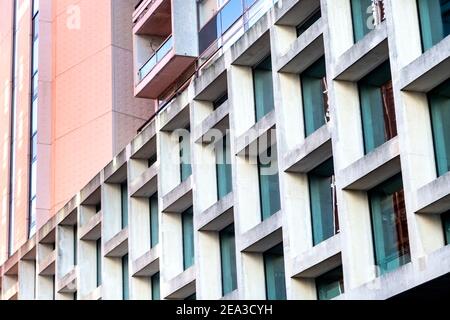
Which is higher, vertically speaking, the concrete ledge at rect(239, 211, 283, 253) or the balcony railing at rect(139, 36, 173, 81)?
the balcony railing at rect(139, 36, 173, 81)

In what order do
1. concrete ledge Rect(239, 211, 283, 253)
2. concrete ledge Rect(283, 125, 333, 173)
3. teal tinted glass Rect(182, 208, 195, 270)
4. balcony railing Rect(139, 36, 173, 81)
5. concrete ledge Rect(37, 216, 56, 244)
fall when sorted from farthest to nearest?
concrete ledge Rect(37, 216, 56, 244), balcony railing Rect(139, 36, 173, 81), teal tinted glass Rect(182, 208, 195, 270), concrete ledge Rect(239, 211, 283, 253), concrete ledge Rect(283, 125, 333, 173)

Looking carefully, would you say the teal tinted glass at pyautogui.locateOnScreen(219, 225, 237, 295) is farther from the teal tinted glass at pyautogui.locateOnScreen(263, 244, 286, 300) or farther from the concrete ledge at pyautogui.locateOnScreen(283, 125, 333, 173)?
the concrete ledge at pyautogui.locateOnScreen(283, 125, 333, 173)

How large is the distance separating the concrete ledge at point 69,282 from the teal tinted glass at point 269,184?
46.1 feet

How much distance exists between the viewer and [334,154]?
86.0 ft

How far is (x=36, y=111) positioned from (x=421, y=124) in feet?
95.4

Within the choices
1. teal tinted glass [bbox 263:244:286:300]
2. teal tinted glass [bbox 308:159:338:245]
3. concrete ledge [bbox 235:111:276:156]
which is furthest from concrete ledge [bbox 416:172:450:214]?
concrete ledge [bbox 235:111:276:156]

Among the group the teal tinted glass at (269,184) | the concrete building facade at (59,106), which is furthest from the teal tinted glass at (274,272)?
the concrete building facade at (59,106)

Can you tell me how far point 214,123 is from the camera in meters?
32.7

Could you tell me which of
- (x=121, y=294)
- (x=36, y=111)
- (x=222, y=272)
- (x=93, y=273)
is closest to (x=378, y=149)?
(x=222, y=272)

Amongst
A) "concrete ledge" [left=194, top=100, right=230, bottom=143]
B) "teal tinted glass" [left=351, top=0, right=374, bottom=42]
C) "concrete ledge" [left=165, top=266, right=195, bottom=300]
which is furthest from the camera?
"concrete ledge" [left=165, top=266, right=195, bottom=300]

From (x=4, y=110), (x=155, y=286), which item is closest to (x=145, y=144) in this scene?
(x=155, y=286)

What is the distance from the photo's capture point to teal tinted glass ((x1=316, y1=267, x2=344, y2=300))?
87.9ft

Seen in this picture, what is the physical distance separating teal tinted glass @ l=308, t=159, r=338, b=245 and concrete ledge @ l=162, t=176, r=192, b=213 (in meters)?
6.48

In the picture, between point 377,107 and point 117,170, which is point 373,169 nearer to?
point 377,107
